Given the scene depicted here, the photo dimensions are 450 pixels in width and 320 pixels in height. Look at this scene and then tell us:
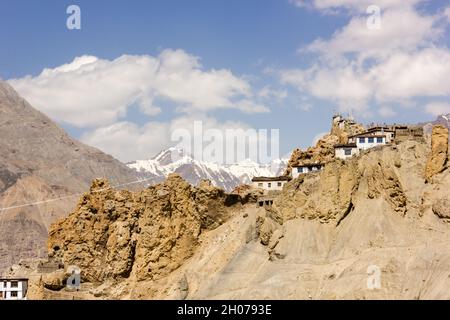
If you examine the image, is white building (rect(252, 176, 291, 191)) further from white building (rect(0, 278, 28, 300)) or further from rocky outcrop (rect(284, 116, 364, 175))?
white building (rect(0, 278, 28, 300))

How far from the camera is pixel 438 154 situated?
117m

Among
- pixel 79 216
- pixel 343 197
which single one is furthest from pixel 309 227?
pixel 79 216

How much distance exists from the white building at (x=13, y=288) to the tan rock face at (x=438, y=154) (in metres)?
67.8

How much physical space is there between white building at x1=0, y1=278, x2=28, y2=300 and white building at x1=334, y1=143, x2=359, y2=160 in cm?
5574

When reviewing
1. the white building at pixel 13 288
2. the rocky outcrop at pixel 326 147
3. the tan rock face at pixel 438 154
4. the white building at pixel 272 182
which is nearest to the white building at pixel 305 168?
the rocky outcrop at pixel 326 147

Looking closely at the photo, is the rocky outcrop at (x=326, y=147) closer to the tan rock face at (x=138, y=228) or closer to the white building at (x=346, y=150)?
the white building at (x=346, y=150)

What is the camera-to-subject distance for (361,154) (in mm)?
123688

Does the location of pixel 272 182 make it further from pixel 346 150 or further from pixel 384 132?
pixel 384 132

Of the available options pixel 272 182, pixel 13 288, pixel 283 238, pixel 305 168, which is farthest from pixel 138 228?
pixel 283 238

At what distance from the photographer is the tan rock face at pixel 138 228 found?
448 feet

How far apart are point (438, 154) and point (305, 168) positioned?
2310cm

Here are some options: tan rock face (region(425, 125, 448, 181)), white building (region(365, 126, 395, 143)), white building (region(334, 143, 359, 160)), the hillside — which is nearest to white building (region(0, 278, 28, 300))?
the hillside

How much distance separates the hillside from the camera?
351 feet

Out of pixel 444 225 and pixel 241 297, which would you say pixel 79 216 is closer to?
pixel 241 297
